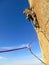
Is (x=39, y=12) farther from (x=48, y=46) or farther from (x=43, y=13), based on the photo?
(x=48, y=46)

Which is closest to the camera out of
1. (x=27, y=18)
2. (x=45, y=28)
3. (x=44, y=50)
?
(x=45, y=28)

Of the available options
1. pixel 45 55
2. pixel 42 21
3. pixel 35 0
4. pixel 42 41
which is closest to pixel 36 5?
pixel 35 0

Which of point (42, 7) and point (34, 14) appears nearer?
point (42, 7)

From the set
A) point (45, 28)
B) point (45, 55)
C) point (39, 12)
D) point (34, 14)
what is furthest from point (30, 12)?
point (45, 55)

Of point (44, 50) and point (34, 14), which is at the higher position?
point (34, 14)

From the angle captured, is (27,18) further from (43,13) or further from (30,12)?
(43,13)

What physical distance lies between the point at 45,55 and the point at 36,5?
212cm

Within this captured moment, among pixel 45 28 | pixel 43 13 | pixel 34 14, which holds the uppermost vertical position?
pixel 34 14

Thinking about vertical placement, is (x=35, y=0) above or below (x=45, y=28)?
above

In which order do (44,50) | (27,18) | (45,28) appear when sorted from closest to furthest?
(45,28)
(44,50)
(27,18)

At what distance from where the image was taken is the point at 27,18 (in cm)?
879

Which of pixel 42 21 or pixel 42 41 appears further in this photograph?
pixel 42 41

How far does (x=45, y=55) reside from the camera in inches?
322

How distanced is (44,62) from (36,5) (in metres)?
2.48
